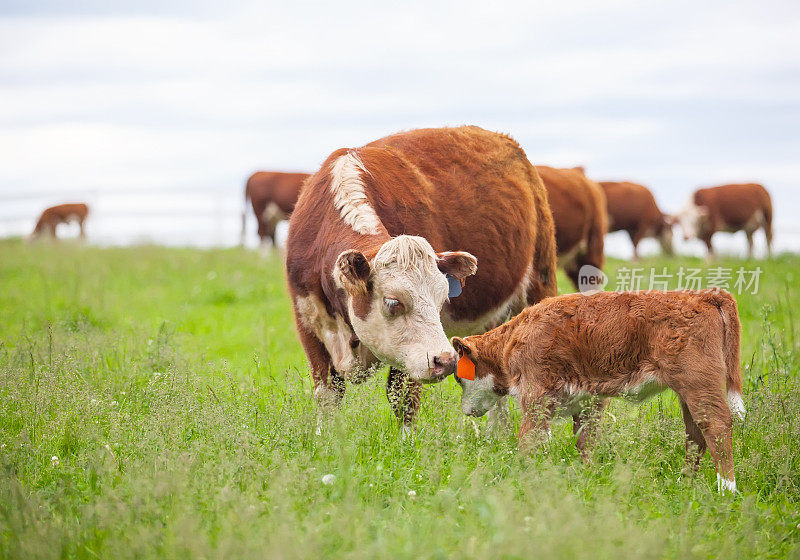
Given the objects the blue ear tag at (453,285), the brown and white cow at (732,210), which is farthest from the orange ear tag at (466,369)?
the brown and white cow at (732,210)

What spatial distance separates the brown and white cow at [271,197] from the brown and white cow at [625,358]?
17121mm

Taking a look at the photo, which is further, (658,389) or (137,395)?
(137,395)

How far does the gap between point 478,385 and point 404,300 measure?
92 cm

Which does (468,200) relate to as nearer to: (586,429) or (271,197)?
(586,429)

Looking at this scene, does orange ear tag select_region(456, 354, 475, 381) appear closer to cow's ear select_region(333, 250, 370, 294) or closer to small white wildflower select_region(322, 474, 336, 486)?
cow's ear select_region(333, 250, 370, 294)

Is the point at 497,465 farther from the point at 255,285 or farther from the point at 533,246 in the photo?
the point at 255,285

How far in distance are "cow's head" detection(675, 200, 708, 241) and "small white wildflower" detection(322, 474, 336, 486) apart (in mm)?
19253

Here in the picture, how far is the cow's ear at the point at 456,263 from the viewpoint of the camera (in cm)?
519

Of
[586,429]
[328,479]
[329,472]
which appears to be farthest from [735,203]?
[328,479]

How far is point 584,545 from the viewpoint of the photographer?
316cm

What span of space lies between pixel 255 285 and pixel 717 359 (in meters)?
8.81

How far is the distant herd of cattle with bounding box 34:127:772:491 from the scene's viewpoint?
4816 millimetres

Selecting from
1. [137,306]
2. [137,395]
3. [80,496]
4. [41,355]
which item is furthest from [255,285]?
[80,496]

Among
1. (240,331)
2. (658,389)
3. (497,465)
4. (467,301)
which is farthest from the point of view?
(240,331)
